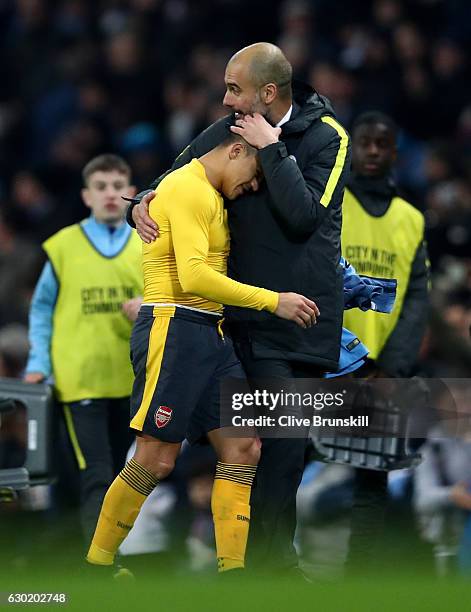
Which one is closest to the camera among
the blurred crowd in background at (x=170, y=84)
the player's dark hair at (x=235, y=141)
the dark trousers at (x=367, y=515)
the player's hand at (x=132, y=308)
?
the player's dark hair at (x=235, y=141)

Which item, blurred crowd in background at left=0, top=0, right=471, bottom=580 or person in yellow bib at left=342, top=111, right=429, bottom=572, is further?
blurred crowd in background at left=0, top=0, right=471, bottom=580

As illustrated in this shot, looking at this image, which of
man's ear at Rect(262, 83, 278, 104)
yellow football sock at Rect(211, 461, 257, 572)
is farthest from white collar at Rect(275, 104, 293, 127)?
yellow football sock at Rect(211, 461, 257, 572)

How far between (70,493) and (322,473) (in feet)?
4.87

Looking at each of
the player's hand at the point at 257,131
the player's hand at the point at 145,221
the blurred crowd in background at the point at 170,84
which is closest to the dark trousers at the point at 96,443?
the player's hand at the point at 145,221

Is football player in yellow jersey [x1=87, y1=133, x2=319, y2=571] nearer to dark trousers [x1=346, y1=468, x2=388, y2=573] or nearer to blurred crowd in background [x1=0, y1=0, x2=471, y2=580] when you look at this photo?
dark trousers [x1=346, y1=468, x2=388, y2=573]

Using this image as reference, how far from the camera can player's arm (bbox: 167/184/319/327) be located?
561 centimetres

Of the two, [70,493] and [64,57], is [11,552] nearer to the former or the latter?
[70,493]

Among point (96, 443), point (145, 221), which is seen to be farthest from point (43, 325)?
point (145, 221)

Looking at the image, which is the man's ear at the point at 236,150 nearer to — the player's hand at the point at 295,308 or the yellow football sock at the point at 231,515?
the player's hand at the point at 295,308

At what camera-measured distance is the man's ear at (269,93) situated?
5861mm

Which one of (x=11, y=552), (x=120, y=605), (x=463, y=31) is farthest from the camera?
(x=463, y=31)

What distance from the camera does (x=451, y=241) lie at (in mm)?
9688

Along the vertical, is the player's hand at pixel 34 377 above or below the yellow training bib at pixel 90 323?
below

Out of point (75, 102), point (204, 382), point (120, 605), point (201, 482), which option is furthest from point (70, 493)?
point (75, 102)
